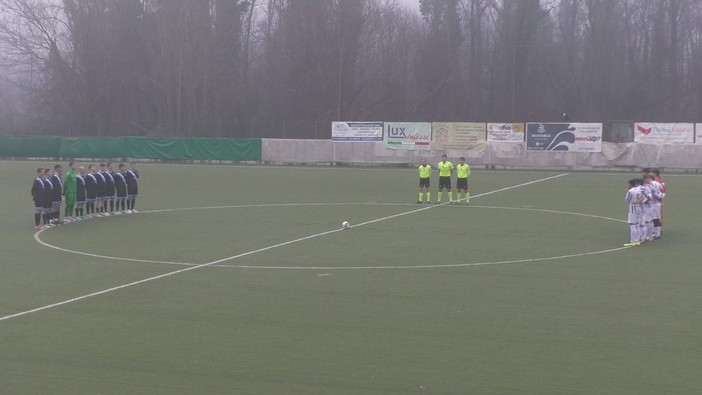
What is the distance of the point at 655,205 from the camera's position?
67.7 feet

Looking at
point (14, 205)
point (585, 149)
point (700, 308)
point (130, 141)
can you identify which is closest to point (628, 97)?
point (585, 149)

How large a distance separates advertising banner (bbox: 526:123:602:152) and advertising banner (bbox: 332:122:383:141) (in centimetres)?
957

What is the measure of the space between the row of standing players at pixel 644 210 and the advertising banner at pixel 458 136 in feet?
104

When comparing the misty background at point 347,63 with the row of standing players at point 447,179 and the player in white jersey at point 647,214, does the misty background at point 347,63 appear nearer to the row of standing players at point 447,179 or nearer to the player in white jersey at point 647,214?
the row of standing players at point 447,179

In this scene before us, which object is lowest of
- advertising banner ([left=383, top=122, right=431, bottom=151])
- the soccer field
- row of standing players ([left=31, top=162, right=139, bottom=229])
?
the soccer field

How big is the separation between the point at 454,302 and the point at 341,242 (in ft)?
23.7

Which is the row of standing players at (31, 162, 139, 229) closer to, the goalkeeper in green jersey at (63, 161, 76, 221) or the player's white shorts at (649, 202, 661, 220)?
the goalkeeper in green jersey at (63, 161, 76, 221)

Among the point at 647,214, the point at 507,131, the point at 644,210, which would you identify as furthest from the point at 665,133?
the point at 644,210

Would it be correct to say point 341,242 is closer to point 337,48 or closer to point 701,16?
point 337,48

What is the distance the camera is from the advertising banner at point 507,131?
52594 mm

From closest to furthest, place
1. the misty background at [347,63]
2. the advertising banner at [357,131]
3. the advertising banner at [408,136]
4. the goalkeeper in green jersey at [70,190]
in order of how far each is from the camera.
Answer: the goalkeeper in green jersey at [70,190] < the advertising banner at [408,136] < the advertising banner at [357,131] < the misty background at [347,63]

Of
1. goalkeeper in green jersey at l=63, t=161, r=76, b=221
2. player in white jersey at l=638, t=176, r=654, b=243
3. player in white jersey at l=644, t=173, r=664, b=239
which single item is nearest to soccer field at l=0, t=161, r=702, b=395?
player in white jersey at l=644, t=173, r=664, b=239

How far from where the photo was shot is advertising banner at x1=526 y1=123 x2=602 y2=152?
50781 mm

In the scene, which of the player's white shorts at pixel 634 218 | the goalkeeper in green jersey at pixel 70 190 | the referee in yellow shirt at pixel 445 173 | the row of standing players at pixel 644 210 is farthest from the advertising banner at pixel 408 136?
the player's white shorts at pixel 634 218
